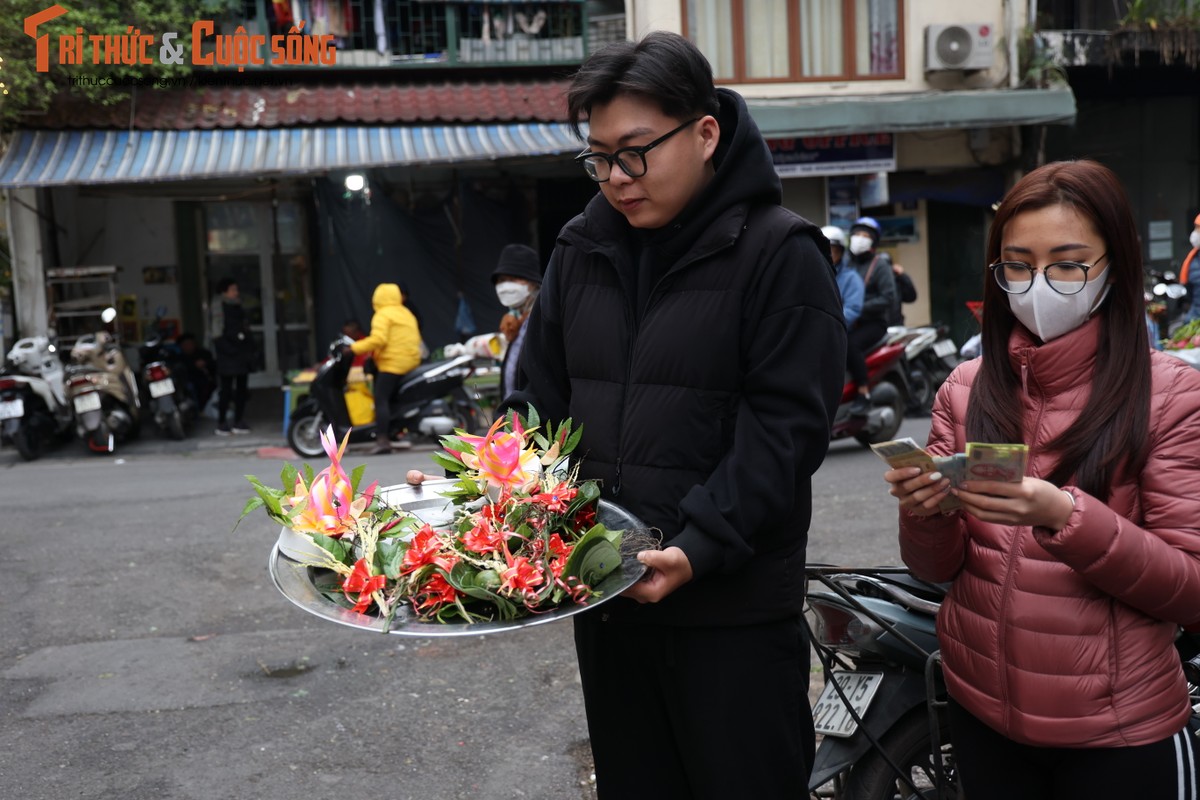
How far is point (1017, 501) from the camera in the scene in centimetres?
182

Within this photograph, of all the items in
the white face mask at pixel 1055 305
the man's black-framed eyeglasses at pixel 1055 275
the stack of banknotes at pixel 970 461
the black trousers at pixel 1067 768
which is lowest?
the black trousers at pixel 1067 768

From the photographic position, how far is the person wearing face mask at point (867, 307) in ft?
29.1

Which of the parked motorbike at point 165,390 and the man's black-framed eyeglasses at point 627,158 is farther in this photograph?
the parked motorbike at point 165,390

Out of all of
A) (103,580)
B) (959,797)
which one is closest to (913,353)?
(103,580)

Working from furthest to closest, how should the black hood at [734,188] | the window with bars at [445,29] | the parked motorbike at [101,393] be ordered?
the window with bars at [445,29]
the parked motorbike at [101,393]
the black hood at [734,188]

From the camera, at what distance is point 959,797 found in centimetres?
260

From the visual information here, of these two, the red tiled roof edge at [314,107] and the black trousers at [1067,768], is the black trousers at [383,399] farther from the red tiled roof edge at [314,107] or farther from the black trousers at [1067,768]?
the black trousers at [1067,768]

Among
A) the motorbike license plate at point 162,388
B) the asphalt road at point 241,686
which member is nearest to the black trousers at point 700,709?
the asphalt road at point 241,686

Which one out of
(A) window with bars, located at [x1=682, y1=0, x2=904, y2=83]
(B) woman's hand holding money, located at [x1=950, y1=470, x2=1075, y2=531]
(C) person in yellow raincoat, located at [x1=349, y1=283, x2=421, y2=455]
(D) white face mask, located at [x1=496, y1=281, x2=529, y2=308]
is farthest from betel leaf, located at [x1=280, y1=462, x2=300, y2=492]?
(A) window with bars, located at [x1=682, y1=0, x2=904, y2=83]

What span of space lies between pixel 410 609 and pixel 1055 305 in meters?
1.33

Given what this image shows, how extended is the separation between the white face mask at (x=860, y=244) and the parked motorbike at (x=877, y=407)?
0.88 m

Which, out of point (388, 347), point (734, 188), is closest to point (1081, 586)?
point (734, 188)

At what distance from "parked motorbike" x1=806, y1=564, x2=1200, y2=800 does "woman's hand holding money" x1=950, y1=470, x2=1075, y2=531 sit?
87 centimetres

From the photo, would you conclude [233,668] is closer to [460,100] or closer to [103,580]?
[103,580]
